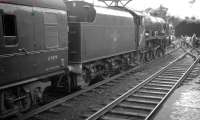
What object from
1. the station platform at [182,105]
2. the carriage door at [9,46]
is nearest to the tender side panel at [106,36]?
the station platform at [182,105]

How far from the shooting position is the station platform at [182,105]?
7709 millimetres

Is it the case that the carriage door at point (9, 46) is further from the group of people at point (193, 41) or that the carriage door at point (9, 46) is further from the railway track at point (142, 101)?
the group of people at point (193, 41)

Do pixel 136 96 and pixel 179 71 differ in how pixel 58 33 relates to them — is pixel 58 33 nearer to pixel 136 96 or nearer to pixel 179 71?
pixel 136 96

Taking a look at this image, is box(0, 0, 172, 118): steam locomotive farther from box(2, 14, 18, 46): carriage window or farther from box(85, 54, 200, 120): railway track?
box(85, 54, 200, 120): railway track

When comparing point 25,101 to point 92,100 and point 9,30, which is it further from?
point 92,100

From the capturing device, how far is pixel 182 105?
8766 mm

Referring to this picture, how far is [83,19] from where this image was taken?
10461mm

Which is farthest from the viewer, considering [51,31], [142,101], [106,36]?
[106,36]

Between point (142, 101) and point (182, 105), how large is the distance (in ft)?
4.09

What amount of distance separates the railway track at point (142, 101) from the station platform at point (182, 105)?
19 cm

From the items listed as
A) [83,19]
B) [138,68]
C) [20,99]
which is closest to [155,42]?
[138,68]

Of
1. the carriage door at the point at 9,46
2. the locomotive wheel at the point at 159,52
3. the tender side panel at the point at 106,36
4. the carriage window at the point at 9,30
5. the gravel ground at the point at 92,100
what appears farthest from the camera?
the locomotive wheel at the point at 159,52

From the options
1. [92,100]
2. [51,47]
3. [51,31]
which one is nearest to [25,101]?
[51,47]

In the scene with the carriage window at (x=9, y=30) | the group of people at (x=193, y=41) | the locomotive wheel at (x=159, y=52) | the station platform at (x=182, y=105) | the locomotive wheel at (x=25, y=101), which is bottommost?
the station platform at (x=182, y=105)
